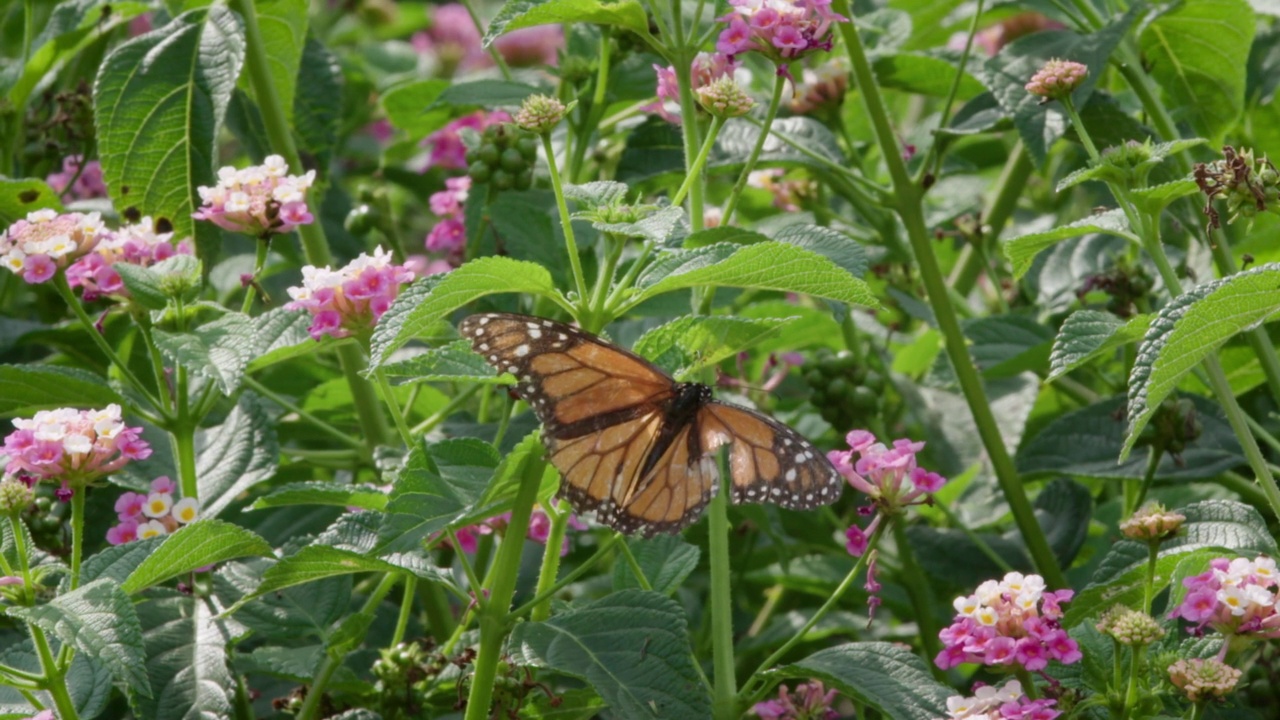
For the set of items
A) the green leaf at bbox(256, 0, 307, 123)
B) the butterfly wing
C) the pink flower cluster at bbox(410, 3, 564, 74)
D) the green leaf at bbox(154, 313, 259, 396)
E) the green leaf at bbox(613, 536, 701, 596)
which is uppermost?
the green leaf at bbox(256, 0, 307, 123)

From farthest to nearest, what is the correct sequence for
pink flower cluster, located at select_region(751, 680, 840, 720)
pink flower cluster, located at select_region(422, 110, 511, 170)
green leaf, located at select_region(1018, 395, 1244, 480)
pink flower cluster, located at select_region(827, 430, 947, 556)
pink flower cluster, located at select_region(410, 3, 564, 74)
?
pink flower cluster, located at select_region(410, 3, 564, 74) < pink flower cluster, located at select_region(422, 110, 511, 170) < green leaf, located at select_region(1018, 395, 1244, 480) < pink flower cluster, located at select_region(751, 680, 840, 720) < pink flower cluster, located at select_region(827, 430, 947, 556)

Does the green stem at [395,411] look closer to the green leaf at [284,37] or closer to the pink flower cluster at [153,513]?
the pink flower cluster at [153,513]

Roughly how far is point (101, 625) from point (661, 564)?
2.52 ft

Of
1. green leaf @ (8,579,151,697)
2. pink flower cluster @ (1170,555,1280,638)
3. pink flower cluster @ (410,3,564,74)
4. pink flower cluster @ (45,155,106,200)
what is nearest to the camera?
green leaf @ (8,579,151,697)

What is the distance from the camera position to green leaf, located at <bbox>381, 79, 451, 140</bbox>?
312cm

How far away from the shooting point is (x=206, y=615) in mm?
2059

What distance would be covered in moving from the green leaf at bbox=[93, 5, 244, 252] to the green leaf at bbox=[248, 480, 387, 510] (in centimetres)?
83

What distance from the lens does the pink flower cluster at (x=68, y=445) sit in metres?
1.86

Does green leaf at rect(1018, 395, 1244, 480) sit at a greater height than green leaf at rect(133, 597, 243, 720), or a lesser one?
greater

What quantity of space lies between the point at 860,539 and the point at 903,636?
87 cm

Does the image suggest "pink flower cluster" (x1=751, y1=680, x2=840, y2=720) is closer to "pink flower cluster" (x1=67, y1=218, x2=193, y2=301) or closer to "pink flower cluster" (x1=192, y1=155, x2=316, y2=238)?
"pink flower cluster" (x1=192, y1=155, x2=316, y2=238)

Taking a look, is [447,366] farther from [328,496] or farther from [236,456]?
[236,456]

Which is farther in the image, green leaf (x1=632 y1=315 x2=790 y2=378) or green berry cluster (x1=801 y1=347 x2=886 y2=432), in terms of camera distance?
green berry cluster (x1=801 y1=347 x2=886 y2=432)

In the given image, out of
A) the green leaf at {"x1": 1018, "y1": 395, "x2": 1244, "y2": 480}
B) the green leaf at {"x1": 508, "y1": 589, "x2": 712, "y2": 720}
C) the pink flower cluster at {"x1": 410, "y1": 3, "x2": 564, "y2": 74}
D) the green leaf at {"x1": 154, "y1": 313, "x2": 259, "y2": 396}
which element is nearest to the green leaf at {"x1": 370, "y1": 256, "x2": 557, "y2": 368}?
the green leaf at {"x1": 154, "y1": 313, "x2": 259, "y2": 396}
